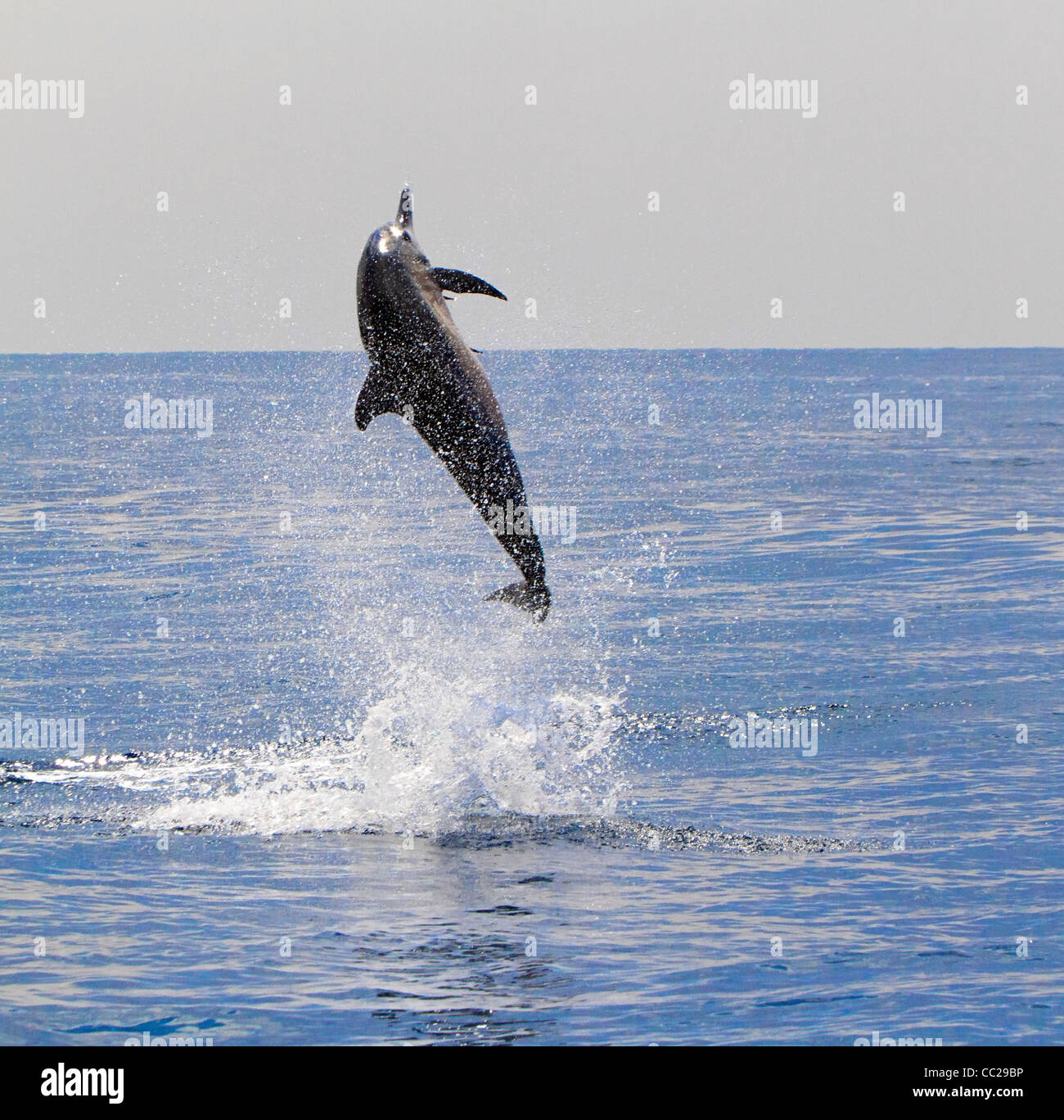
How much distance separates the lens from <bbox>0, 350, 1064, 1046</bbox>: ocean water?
9320 millimetres

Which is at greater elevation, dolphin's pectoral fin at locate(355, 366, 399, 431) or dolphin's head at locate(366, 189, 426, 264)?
dolphin's head at locate(366, 189, 426, 264)

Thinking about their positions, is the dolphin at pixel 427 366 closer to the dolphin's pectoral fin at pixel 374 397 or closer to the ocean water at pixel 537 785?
the dolphin's pectoral fin at pixel 374 397

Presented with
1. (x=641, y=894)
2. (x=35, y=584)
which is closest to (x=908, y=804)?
(x=641, y=894)

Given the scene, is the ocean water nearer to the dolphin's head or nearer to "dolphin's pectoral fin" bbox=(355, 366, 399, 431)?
"dolphin's pectoral fin" bbox=(355, 366, 399, 431)

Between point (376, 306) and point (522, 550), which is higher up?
point (376, 306)

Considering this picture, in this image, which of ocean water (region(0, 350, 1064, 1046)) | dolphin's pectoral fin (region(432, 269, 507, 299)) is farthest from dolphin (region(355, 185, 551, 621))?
ocean water (region(0, 350, 1064, 1046))

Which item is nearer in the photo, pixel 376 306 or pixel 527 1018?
pixel 527 1018

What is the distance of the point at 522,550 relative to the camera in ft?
37.3

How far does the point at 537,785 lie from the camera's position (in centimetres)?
1389

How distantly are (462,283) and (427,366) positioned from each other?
630 mm

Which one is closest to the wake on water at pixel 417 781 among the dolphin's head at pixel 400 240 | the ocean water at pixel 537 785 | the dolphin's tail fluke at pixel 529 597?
the ocean water at pixel 537 785

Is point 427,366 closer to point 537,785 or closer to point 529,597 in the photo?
point 529,597
